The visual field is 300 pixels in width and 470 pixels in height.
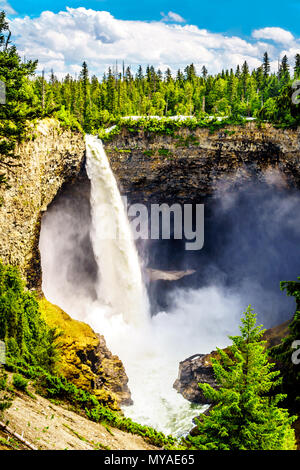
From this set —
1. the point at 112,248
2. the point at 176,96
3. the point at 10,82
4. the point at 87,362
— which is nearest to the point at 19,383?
the point at 87,362

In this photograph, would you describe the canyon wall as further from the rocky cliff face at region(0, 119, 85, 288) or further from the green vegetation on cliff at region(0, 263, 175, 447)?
the green vegetation on cliff at region(0, 263, 175, 447)

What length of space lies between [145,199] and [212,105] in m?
26.3

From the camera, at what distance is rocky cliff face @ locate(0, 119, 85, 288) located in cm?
2047

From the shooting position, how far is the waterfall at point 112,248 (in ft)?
107


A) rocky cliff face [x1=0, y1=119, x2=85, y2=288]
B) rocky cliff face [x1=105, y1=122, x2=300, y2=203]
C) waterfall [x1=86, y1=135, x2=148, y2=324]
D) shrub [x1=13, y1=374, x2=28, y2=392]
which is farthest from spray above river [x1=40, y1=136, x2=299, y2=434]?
shrub [x1=13, y1=374, x2=28, y2=392]

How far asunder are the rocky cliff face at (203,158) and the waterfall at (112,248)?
11.4 ft

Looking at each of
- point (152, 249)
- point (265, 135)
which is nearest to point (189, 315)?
point (152, 249)

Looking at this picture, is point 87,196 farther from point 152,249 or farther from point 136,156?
point 152,249

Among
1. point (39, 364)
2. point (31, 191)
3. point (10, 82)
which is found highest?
point (10, 82)

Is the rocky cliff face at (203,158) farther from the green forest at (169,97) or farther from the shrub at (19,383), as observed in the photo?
the shrub at (19,383)

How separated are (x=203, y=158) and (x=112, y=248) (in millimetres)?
13141

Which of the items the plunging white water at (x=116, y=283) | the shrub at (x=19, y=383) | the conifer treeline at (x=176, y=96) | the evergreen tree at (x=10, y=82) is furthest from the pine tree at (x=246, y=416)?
the conifer treeline at (x=176, y=96)

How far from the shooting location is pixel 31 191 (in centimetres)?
2238

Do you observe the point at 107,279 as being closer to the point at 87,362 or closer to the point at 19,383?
the point at 87,362
